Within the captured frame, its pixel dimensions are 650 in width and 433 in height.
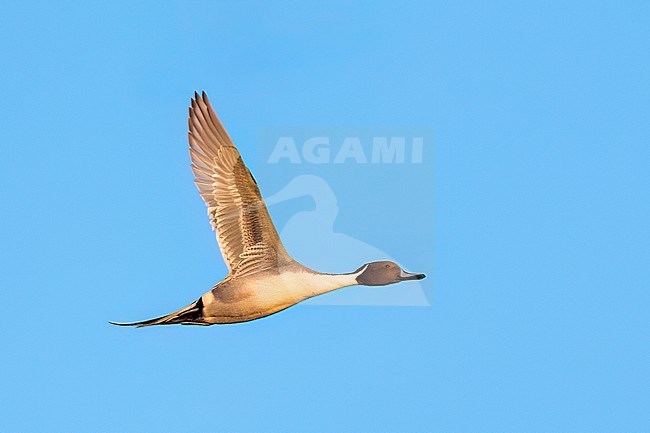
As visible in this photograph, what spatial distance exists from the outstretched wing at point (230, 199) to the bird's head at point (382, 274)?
0.95m

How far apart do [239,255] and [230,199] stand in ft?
2.26

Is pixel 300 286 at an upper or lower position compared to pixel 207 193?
lower

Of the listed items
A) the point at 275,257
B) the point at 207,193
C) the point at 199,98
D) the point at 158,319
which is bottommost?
the point at 158,319

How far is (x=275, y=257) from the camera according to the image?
1201cm

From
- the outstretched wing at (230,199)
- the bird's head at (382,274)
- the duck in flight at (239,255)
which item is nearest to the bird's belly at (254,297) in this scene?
the duck in flight at (239,255)

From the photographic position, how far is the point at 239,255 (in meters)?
12.2

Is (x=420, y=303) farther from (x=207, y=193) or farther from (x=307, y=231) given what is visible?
(x=207, y=193)

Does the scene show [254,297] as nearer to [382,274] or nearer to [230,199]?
[230,199]

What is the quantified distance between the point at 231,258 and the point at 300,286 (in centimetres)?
103

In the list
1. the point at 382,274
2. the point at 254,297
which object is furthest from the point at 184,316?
the point at 382,274

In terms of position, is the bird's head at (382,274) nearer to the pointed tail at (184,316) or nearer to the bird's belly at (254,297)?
the bird's belly at (254,297)

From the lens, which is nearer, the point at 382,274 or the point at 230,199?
the point at 382,274

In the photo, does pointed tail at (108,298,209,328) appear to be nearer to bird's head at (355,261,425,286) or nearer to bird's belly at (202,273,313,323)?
bird's belly at (202,273,313,323)

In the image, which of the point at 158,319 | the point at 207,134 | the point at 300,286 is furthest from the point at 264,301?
the point at 207,134
